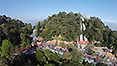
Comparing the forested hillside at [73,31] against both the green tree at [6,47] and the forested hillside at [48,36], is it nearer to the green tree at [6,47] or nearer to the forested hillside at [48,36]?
the forested hillside at [48,36]

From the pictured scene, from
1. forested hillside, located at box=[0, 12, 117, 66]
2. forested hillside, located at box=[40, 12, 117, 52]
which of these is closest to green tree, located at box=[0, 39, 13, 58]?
forested hillside, located at box=[0, 12, 117, 66]

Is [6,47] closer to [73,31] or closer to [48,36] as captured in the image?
[48,36]

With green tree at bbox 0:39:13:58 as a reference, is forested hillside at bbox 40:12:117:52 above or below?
above

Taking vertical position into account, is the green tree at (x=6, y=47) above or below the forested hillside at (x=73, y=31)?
below

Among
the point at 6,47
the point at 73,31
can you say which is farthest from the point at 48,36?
the point at 6,47

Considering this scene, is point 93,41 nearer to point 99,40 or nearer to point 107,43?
point 99,40

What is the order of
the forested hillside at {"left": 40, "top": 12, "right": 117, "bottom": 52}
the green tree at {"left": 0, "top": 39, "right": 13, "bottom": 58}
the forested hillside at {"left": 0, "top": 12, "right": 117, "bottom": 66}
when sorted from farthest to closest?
the forested hillside at {"left": 40, "top": 12, "right": 117, "bottom": 52}, the green tree at {"left": 0, "top": 39, "right": 13, "bottom": 58}, the forested hillside at {"left": 0, "top": 12, "right": 117, "bottom": 66}

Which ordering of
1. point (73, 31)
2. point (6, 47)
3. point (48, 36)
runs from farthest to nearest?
1. point (73, 31)
2. point (48, 36)
3. point (6, 47)

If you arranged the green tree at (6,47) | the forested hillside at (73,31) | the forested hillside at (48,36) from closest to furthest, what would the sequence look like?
the forested hillside at (48,36) < the green tree at (6,47) < the forested hillside at (73,31)

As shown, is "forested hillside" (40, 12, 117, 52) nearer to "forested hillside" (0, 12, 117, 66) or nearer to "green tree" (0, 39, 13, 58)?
"forested hillside" (0, 12, 117, 66)

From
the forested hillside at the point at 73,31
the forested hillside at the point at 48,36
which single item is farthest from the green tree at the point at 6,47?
the forested hillside at the point at 73,31

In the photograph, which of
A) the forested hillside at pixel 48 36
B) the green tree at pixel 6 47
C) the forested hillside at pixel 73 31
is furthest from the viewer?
the forested hillside at pixel 73 31

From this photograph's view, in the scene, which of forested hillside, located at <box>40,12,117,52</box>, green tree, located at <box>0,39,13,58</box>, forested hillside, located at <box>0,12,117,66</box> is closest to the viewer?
forested hillside, located at <box>0,12,117,66</box>
